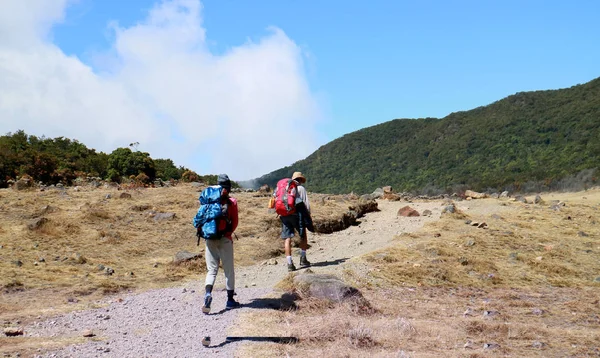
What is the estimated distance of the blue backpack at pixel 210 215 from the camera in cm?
739

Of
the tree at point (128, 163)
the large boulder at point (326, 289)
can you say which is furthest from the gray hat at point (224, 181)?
the tree at point (128, 163)

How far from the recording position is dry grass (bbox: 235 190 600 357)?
239 inches

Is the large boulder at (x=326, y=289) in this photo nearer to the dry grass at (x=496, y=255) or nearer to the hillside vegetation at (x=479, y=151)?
the dry grass at (x=496, y=255)

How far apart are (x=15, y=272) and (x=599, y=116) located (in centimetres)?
5726

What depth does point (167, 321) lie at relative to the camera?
716 cm

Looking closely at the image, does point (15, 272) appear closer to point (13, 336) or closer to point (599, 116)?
point (13, 336)

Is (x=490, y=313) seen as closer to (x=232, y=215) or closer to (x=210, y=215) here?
(x=232, y=215)

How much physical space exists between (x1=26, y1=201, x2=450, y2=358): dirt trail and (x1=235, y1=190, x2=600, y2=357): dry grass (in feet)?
1.68

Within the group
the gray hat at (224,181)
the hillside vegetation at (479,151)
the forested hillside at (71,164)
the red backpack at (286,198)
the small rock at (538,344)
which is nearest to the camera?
the small rock at (538,344)

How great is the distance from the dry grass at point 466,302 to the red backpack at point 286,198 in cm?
177

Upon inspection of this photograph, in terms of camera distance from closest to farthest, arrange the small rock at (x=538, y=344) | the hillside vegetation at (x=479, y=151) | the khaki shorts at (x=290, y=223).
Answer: the small rock at (x=538, y=344) → the khaki shorts at (x=290, y=223) → the hillside vegetation at (x=479, y=151)

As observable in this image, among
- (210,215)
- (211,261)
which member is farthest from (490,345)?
(210,215)

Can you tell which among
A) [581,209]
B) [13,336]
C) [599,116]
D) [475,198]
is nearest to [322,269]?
[13,336]

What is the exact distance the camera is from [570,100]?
6600 cm
